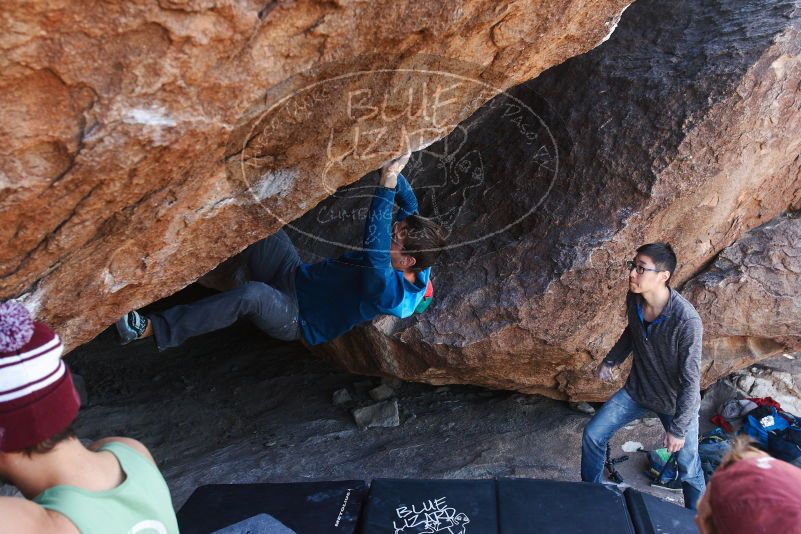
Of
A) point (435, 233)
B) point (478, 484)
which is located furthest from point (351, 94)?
point (478, 484)

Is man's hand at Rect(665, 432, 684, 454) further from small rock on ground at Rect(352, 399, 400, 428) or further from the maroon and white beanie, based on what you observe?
the maroon and white beanie

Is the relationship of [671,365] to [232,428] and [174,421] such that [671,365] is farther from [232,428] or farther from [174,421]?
[174,421]

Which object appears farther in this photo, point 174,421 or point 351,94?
point 174,421

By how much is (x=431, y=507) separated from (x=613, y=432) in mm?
1148

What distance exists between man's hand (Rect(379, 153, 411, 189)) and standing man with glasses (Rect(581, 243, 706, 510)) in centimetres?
112

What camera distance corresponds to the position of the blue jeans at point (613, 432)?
3168 mm

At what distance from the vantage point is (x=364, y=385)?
4.97 meters

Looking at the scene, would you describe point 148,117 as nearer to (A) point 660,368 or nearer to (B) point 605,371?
(A) point 660,368

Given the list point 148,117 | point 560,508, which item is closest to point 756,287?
point 560,508

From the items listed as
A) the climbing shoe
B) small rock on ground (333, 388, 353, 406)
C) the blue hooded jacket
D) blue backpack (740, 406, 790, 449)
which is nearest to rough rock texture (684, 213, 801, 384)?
blue backpack (740, 406, 790, 449)

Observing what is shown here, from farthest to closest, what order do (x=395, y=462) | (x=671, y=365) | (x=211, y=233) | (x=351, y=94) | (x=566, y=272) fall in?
(x=395, y=462) → (x=566, y=272) → (x=671, y=365) → (x=211, y=233) → (x=351, y=94)

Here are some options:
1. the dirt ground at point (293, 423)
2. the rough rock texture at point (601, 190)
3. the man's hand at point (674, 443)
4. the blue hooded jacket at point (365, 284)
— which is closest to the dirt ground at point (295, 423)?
the dirt ground at point (293, 423)

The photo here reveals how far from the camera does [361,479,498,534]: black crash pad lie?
8.45 ft

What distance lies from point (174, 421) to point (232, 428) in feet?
1.31
